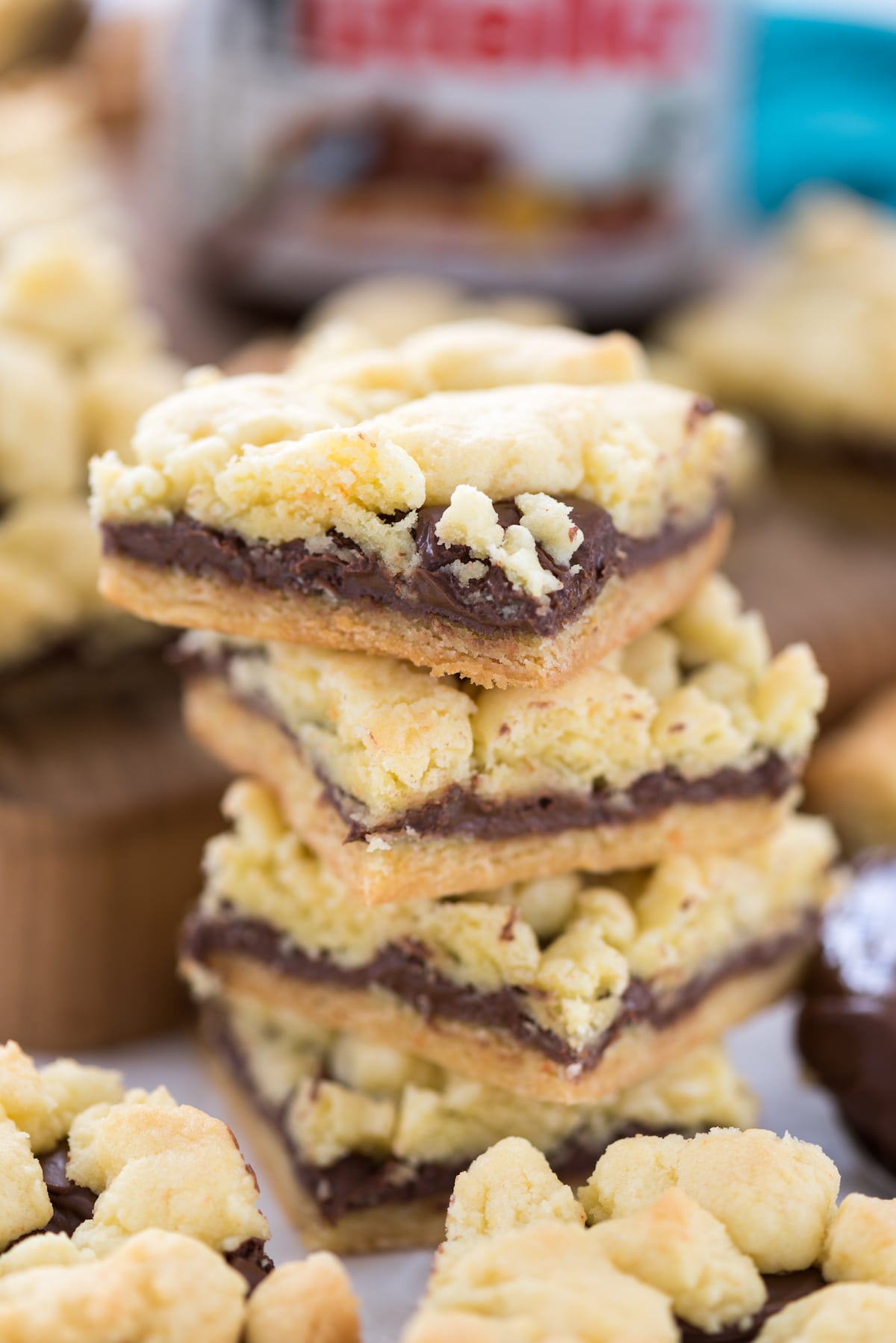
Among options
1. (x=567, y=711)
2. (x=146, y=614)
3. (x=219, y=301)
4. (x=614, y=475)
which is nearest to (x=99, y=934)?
(x=146, y=614)

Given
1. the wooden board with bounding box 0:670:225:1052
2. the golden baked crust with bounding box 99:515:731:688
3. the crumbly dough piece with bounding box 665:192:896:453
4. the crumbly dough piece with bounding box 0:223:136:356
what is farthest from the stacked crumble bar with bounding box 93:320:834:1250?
the crumbly dough piece with bounding box 665:192:896:453

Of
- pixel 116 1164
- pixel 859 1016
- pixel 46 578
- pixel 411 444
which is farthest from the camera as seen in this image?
pixel 46 578

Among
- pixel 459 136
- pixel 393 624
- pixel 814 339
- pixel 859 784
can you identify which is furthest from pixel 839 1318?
pixel 459 136

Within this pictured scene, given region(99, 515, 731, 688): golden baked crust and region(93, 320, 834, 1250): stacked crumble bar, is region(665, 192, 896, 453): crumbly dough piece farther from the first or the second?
region(99, 515, 731, 688): golden baked crust

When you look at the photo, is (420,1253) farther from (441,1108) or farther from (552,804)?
(552,804)

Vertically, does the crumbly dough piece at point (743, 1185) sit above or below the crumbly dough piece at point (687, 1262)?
below

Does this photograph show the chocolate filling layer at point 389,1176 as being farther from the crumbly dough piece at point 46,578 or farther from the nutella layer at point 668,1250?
the crumbly dough piece at point 46,578

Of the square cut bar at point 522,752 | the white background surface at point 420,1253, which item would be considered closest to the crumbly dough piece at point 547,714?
the square cut bar at point 522,752

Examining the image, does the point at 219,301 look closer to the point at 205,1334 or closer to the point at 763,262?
the point at 763,262
